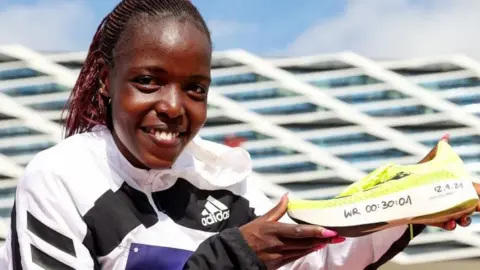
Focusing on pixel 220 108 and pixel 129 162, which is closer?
pixel 129 162

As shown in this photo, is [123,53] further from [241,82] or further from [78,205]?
[241,82]

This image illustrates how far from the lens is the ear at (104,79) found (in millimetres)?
1417

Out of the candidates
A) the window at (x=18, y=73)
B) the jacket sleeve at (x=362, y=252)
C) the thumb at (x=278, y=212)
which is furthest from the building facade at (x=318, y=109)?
the thumb at (x=278, y=212)

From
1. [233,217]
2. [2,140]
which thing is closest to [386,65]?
[2,140]

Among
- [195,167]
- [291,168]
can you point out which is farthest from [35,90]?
[195,167]

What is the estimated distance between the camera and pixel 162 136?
4.36 ft

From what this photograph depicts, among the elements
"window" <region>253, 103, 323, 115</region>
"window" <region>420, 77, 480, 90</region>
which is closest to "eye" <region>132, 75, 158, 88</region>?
"window" <region>253, 103, 323, 115</region>

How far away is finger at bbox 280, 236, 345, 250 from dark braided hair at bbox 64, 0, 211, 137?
1.42 ft

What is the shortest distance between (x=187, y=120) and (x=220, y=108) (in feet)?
81.7

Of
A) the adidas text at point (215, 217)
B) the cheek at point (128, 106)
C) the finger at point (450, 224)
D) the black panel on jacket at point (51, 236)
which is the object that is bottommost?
the black panel on jacket at point (51, 236)

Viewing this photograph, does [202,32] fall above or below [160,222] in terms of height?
above

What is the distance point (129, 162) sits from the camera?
1397mm

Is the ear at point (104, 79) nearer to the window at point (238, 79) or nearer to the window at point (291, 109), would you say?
the window at point (238, 79)

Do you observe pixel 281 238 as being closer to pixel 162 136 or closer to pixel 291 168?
pixel 162 136
